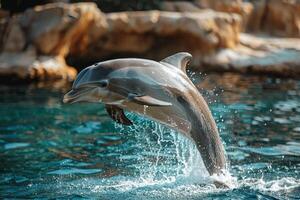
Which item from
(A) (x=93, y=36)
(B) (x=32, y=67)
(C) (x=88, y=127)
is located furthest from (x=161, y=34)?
(C) (x=88, y=127)

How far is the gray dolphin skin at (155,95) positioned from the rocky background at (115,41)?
347 inches

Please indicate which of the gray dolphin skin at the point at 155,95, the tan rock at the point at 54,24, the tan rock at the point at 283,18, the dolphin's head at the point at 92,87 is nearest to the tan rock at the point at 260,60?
the tan rock at the point at 283,18

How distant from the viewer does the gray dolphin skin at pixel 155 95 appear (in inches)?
175

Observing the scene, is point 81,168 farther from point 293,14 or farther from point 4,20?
point 293,14

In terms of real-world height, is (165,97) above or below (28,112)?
above

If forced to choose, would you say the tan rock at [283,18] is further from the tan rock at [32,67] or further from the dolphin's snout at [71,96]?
the dolphin's snout at [71,96]

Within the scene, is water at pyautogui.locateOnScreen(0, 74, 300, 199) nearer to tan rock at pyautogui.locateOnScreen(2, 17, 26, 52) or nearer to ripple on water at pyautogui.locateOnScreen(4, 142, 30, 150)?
ripple on water at pyautogui.locateOnScreen(4, 142, 30, 150)

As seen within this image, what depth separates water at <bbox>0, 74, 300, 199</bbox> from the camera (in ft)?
17.9

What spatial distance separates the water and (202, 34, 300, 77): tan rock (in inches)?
143

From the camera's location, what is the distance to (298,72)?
49.5 feet

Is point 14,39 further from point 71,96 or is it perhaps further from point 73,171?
point 71,96

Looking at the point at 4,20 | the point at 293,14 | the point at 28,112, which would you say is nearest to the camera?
the point at 28,112

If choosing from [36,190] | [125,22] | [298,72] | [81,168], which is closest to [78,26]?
[125,22]

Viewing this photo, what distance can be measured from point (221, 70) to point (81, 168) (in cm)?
959
